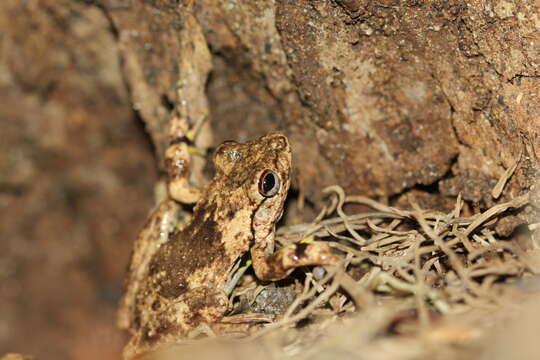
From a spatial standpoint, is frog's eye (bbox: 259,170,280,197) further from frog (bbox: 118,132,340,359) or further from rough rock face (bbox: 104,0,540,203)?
rough rock face (bbox: 104,0,540,203)

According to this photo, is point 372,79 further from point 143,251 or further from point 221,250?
point 143,251

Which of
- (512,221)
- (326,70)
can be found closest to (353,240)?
(512,221)

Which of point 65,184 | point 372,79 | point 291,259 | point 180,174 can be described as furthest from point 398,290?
point 65,184

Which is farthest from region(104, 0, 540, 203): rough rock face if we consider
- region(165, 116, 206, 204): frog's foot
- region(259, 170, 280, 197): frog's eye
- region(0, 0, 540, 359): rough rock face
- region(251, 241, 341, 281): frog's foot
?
region(251, 241, 341, 281): frog's foot

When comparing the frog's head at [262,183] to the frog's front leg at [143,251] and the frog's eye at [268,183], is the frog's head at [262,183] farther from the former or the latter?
the frog's front leg at [143,251]

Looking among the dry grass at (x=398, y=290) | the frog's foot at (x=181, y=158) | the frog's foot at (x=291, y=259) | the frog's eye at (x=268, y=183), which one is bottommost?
the dry grass at (x=398, y=290)

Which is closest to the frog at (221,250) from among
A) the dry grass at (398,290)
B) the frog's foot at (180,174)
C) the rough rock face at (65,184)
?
the dry grass at (398,290)

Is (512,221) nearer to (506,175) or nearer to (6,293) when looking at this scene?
(506,175)
